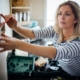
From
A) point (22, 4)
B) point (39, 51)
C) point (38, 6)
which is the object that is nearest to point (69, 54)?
point (39, 51)

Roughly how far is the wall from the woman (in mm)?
1341

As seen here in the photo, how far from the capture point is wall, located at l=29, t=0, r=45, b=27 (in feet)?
8.21

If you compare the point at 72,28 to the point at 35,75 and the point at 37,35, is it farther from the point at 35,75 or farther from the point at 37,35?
the point at 35,75

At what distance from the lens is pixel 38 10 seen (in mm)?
2539

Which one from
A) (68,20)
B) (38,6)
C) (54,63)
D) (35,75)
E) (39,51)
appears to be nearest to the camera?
(39,51)

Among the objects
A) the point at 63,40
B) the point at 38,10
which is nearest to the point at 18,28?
the point at 63,40

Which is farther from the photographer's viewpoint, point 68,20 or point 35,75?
point 35,75

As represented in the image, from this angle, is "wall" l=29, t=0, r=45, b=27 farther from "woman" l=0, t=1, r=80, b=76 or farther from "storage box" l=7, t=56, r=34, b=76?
"woman" l=0, t=1, r=80, b=76

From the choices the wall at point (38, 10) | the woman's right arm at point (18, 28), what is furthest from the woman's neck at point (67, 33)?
the wall at point (38, 10)

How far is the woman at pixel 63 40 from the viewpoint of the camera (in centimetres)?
75

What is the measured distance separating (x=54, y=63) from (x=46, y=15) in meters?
1.35

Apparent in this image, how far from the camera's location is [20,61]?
57.2 inches

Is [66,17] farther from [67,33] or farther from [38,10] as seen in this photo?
[38,10]

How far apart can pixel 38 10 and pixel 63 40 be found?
1.52 m
